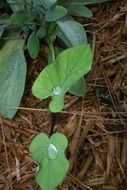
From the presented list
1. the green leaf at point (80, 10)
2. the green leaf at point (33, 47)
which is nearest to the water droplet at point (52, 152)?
the green leaf at point (33, 47)

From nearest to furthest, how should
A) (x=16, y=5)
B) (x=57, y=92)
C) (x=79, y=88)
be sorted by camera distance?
(x=57, y=92), (x=79, y=88), (x=16, y=5)

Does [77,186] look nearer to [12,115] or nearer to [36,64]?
[12,115]

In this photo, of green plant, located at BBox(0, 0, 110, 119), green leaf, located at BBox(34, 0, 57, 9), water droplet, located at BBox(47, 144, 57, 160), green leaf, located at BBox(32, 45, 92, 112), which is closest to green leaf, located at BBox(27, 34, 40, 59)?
green plant, located at BBox(0, 0, 110, 119)

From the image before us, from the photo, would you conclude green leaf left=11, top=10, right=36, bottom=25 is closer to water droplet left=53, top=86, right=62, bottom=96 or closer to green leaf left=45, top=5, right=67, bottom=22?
green leaf left=45, top=5, right=67, bottom=22

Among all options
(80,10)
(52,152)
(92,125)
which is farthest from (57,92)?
(80,10)

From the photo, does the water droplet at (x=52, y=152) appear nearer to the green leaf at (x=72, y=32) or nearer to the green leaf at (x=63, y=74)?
the green leaf at (x=63, y=74)

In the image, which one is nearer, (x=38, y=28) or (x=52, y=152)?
(x=52, y=152)

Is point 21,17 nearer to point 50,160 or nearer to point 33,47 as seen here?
point 33,47
